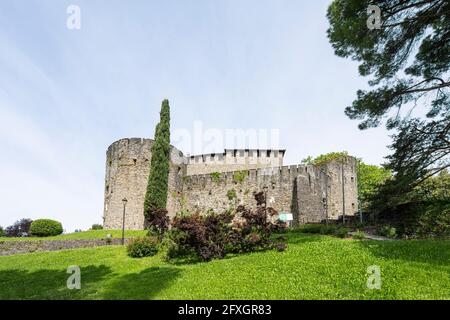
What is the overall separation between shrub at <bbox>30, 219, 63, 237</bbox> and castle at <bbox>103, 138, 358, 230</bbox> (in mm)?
4047

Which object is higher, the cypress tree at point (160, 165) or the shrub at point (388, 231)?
the cypress tree at point (160, 165)

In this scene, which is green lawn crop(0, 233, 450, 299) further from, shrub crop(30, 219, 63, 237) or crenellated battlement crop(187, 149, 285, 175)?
crenellated battlement crop(187, 149, 285, 175)

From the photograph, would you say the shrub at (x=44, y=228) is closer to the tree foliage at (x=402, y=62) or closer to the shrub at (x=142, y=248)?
the shrub at (x=142, y=248)

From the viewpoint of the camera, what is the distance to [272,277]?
27.8 feet

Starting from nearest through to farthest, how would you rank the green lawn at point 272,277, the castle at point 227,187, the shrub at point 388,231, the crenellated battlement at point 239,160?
the green lawn at point 272,277
the shrub at point 388,231
the castle at point 227,187
the crenellated battlement at point 239,160

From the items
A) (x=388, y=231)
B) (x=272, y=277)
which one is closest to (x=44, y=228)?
(x=272, y=277)

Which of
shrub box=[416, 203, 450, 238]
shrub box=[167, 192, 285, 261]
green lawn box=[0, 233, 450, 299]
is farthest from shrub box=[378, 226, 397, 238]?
shrub box=[167, 192, 285, 261]

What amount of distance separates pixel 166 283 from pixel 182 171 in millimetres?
23589

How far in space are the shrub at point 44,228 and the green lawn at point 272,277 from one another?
45.2 feet

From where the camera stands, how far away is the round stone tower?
27281 mm

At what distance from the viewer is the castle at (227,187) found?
27.0 metres

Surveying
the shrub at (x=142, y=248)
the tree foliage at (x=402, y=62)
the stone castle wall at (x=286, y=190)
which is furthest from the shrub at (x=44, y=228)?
the tree foliage at (x=402, y=62)

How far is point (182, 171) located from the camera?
3222 centimetres
